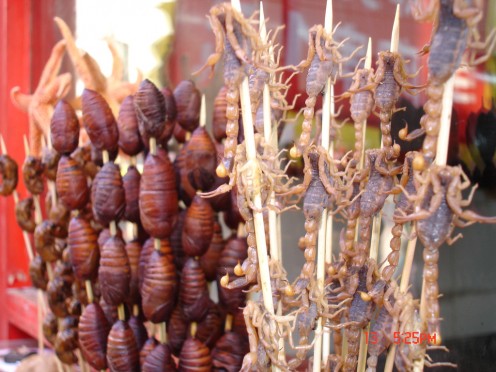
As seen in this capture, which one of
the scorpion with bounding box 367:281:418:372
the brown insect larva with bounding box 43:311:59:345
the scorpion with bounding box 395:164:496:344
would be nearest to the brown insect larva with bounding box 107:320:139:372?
the brown insect larva with bounding box 43:311:59:345

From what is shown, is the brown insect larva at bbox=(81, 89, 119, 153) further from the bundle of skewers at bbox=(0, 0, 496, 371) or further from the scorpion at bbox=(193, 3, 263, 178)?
the scorpion at bbox=(193, 3, 263, 178)

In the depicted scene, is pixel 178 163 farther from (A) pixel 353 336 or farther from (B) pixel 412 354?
(B) pixel 412 354

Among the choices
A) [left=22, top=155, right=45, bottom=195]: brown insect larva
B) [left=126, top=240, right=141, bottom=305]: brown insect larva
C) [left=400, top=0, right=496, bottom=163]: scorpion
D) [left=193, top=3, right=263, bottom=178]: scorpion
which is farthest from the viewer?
[left=22, top=155, right=45, bottom=195]: brown insect larva

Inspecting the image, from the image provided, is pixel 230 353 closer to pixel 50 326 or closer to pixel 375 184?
pixel 375 184

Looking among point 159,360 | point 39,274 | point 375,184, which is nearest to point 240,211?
point 375,184

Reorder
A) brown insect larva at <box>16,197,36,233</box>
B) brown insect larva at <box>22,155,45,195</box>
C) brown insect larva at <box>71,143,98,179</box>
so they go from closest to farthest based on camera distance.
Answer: brown insect larva at <box>71,143,98,179</box>
brown insect larva at <box>22,155,45,195</box>
brown insect larva at <box>16,197,36,233</box>

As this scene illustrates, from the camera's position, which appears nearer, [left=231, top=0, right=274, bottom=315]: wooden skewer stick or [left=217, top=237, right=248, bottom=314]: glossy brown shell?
[left=231, top=0, right=274, bottom=315]: wooden skewer stick

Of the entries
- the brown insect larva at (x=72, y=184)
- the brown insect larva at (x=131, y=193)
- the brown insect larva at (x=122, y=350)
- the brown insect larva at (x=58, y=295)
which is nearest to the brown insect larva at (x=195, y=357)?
the brown insect larva at (x=122, y=350)

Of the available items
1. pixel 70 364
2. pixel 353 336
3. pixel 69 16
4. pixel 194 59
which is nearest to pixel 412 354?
pixel 353 336
